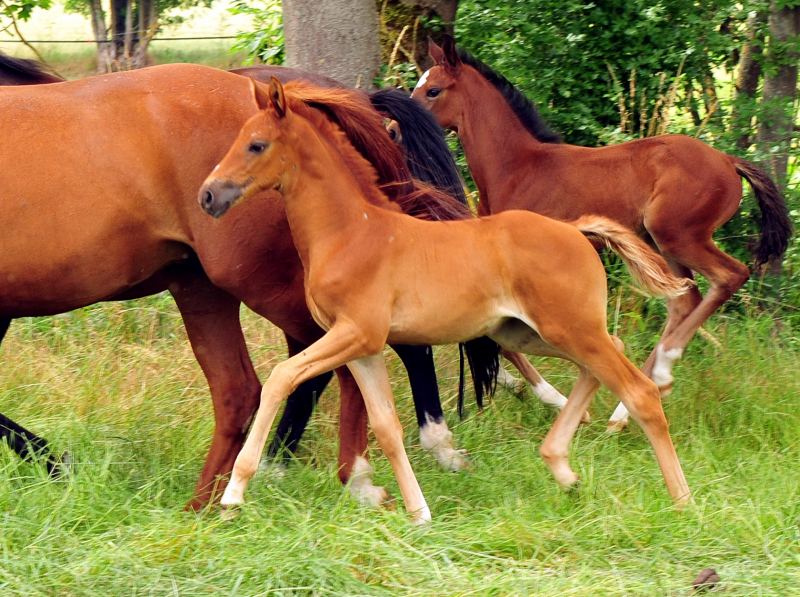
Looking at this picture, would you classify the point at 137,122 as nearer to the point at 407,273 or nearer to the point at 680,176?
the point at 407,273

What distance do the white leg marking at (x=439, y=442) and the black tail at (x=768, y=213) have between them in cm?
220

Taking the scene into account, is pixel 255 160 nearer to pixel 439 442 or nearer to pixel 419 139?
pixel 419 139

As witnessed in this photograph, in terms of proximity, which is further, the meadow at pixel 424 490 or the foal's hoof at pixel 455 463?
the foal's hoof at pixel 455 463

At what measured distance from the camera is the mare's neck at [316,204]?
3.15 meters

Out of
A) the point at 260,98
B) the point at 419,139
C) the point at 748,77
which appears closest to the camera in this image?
the point at 260,98

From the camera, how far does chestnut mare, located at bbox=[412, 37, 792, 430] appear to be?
465 centimetres

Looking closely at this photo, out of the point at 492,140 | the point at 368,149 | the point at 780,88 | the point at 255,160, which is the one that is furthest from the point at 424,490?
the point at 780,88

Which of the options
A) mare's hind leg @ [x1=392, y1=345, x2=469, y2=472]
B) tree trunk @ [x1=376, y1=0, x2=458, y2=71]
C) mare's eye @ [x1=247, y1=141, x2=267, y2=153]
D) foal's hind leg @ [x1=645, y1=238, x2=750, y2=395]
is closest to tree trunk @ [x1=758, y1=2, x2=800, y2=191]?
foal's hind leg @ [x1=645, y1=238, x2=750, y2=395]

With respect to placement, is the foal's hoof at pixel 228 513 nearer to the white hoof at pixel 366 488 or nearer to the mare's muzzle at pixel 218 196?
the white hoof at pixel 366 488

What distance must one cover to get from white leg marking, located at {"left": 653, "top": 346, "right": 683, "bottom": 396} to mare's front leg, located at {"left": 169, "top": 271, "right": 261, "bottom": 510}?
2119 millimetres

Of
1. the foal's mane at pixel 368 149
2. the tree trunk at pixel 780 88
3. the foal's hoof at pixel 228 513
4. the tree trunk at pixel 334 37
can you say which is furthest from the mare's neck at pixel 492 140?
the foal's hoof at pixel 228 513

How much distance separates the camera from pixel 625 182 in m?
4.73

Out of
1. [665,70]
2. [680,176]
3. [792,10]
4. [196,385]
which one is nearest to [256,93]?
[196,385]

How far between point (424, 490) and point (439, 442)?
1.47ft
